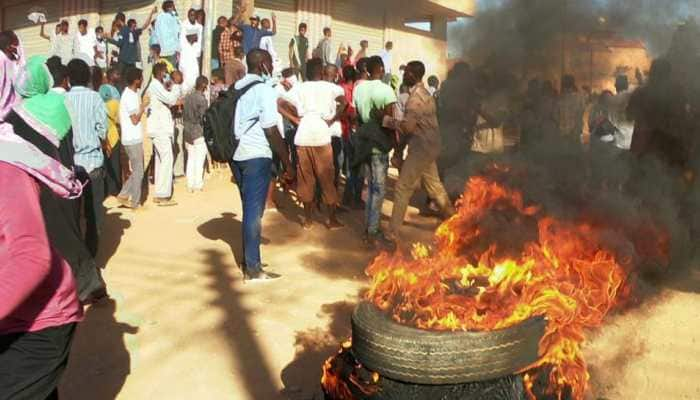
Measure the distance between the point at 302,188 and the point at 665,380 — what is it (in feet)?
16.2

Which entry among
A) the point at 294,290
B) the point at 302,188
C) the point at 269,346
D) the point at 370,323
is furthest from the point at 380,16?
the point at 370,323

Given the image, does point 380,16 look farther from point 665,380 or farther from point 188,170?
point 665,380

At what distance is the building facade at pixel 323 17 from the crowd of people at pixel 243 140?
10.6 ft

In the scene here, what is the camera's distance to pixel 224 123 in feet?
19.2

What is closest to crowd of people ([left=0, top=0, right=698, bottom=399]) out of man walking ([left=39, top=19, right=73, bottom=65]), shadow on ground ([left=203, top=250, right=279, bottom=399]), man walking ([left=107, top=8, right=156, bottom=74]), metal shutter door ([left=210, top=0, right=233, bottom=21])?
shadow on ground ([left=203, top=250, right=279, bottom=399])

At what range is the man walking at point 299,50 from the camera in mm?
15156

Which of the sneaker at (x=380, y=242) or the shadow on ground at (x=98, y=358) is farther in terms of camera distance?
the sneaker at (x=380, y=242)

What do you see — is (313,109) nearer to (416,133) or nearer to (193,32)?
(416,133)

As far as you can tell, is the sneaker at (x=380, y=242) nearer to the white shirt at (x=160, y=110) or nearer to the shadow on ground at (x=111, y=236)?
the shadow on ground at (x=111, y=236)

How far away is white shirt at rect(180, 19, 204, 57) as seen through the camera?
1205 cm

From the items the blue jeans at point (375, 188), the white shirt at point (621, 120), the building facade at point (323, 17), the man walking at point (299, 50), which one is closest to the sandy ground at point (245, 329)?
the blue jeans at point (375, 188)

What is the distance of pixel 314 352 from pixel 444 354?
6.57 feet

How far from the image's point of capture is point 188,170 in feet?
34.8

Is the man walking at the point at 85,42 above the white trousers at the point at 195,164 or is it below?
above
